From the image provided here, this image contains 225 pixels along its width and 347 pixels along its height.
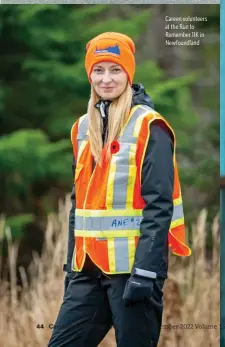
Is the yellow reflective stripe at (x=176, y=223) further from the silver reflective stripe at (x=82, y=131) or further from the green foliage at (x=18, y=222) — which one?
the green foliage at (x=18, y=222)

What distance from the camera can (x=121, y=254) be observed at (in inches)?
148

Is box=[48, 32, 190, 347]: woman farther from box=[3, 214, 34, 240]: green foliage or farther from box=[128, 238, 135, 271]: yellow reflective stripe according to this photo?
box=[3, 214, 34, 240]: green foliage

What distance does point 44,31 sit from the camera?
481 centimetres

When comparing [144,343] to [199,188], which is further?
[199,188]

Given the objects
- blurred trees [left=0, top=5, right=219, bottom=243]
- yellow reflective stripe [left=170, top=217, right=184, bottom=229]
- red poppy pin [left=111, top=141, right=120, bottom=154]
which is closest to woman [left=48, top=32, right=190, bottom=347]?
red poppy pin [left=111, top=141, right=120, bottom=154]

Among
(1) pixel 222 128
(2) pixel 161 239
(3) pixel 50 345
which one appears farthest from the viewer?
(1) pixel 222 128

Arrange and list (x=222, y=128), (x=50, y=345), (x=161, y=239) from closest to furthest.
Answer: (x=161, y=239) < (x=50, y=345) < (x=222, y=128)

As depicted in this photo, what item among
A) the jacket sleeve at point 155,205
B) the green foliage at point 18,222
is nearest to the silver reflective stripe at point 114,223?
the jacket sleeve at point 155,205

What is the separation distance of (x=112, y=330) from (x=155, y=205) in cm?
136

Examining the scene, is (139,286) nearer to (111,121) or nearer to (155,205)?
(155,205)

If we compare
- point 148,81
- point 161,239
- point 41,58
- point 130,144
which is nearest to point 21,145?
point 41,58

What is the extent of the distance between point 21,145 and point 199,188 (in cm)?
111

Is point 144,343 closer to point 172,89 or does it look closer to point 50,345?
point 50,345

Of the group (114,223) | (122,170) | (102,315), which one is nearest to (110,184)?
(122,170)
